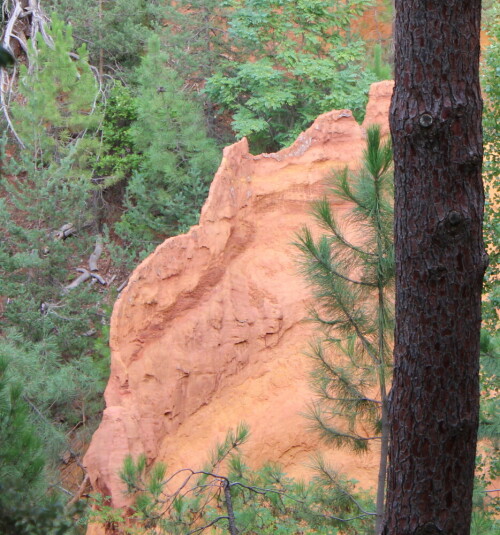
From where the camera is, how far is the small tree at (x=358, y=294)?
15.8ft

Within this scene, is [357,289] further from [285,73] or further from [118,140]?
[118,140]

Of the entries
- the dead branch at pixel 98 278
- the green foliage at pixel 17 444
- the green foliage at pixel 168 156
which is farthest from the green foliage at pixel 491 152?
the dead branch at pixel 98 278

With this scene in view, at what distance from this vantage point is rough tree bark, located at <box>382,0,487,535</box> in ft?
9.60

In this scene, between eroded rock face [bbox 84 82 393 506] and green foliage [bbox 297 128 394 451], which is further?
eroded rock face [bbox 84 82 393 506]

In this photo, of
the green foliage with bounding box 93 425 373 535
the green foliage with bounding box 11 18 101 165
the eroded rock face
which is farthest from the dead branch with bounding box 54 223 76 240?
the green foliage with bounding box 93 425 373 535

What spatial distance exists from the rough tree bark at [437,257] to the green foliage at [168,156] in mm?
9482

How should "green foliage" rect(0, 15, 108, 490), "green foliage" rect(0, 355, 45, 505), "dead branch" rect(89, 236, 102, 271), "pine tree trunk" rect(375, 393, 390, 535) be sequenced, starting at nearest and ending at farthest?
1. "green foliage" rect(0, 355, 45, 505)
2. "pine tree trunk" rect(375, 393, 390, 535)
3. "green foliage" rect(0, 15, 108, 490)
4. "dead branch" rect(89, 236, 102, 271)

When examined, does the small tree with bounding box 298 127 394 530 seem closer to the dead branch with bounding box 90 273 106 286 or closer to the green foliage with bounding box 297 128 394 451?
the green foliage with bounding box 297 128 394 451

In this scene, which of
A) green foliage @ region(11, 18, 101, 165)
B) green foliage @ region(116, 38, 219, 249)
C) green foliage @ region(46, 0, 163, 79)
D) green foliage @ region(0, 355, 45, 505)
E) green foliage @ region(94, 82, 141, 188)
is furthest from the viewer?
green foliage @ region(46, 0, 163, 79)

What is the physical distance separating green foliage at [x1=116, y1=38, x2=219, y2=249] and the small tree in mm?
7333

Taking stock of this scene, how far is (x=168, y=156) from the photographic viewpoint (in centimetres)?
1274

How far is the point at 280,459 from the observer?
8414 mm

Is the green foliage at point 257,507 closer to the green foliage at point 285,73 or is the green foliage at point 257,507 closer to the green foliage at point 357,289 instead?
the green foliage at point 357,289

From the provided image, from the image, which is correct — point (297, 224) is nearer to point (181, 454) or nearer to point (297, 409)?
point (297, 409)
